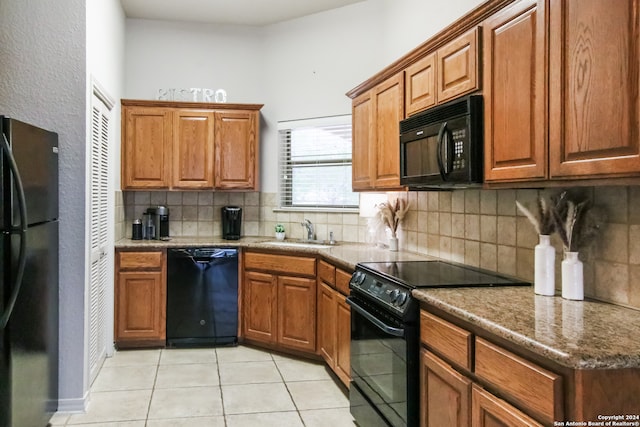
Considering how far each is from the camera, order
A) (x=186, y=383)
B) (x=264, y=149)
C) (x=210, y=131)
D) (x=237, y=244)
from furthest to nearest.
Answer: (x=264, y=149) < (x=210, y=131) < (x=237, y=244) < (x=186, y=383)

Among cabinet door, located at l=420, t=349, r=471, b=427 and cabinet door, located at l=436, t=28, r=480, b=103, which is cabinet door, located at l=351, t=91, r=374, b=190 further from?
cabinet door, located at l=420, t=349, r=471, b=427

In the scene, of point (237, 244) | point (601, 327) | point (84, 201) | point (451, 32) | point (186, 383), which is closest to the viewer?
point (601, 327)

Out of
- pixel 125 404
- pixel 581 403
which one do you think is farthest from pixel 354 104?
pixel 581 403

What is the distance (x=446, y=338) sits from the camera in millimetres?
1896

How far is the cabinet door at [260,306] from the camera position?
412cm

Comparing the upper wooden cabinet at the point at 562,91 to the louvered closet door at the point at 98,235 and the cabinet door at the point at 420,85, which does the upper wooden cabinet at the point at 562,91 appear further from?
the louvered closet door at the point at 98,235

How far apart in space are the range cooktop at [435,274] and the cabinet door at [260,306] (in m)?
1.43

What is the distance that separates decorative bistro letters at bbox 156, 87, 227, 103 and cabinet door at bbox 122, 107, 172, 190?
0.80 ft

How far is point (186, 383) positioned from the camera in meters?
3.50

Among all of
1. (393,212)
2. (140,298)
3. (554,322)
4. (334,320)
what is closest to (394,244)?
(393,212)

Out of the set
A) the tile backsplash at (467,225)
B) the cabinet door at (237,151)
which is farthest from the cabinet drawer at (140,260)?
the cabinet door at (237,151)

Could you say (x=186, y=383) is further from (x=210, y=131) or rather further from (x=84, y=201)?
(x=210, y=131)

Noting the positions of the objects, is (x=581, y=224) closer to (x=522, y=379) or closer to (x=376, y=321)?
(x=522, y=379)

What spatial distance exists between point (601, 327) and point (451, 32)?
5.15ft
